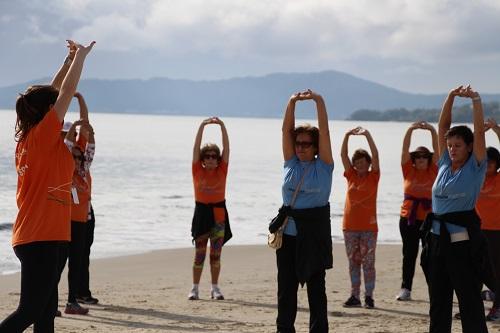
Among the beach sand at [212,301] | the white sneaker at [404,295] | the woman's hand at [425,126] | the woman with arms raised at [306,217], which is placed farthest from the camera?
the white sneaker at [404,295]

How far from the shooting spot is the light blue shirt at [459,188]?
6.66m

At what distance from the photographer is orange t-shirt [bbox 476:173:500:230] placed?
952 centimetres

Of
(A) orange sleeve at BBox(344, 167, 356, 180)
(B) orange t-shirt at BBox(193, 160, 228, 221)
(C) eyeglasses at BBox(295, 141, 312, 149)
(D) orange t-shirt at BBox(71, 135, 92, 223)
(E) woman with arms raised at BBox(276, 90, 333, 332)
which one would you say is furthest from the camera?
(B) orange t-shirt at BBox(193, 160, 228, 221)

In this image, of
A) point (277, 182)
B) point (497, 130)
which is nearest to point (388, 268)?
point (497, 130)

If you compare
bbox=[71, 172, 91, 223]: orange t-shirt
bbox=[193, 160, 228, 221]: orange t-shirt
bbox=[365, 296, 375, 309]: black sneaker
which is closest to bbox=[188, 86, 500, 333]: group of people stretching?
bbox=[365, 296, 375, 309]: black sneaker

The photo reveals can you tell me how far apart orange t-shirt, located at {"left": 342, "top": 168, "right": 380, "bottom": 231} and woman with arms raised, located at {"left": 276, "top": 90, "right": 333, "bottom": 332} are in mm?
A: 3312

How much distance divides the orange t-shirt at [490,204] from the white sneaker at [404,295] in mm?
1757

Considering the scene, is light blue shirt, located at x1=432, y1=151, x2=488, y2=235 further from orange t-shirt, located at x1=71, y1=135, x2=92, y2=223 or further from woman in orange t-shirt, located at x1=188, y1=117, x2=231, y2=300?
woman in orange t-shirt, located at x1=188, y1=117, x2=231, y2=300

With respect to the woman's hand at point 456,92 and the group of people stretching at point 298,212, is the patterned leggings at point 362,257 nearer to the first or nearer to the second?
the group of people stretching at point 298,212

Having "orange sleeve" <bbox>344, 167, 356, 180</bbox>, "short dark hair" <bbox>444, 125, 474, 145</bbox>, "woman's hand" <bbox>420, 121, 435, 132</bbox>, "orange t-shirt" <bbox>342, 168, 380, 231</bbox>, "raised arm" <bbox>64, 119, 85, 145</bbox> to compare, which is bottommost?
"orange t-shirt" <bbox>342, 168, 380, 231</bbox>

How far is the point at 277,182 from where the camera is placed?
3775 centimetres

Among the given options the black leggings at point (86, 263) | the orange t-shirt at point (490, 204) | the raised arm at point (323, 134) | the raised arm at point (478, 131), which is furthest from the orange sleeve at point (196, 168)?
the raised arm at point (478, 131)

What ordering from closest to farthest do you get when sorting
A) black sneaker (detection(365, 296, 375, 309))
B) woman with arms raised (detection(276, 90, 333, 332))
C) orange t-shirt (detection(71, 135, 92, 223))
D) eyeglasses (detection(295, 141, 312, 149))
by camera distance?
woman with arms raised (detection(276, 90, 333, 332)) < eyeglasses (detection(295, 141, 312, 149)) < orange t-shirt (detection(71, 135, 92, 223)) < black sneaker (detection(365, 296, 375, 309))

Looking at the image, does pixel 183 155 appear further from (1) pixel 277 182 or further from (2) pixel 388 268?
(2) pixel 388 268
